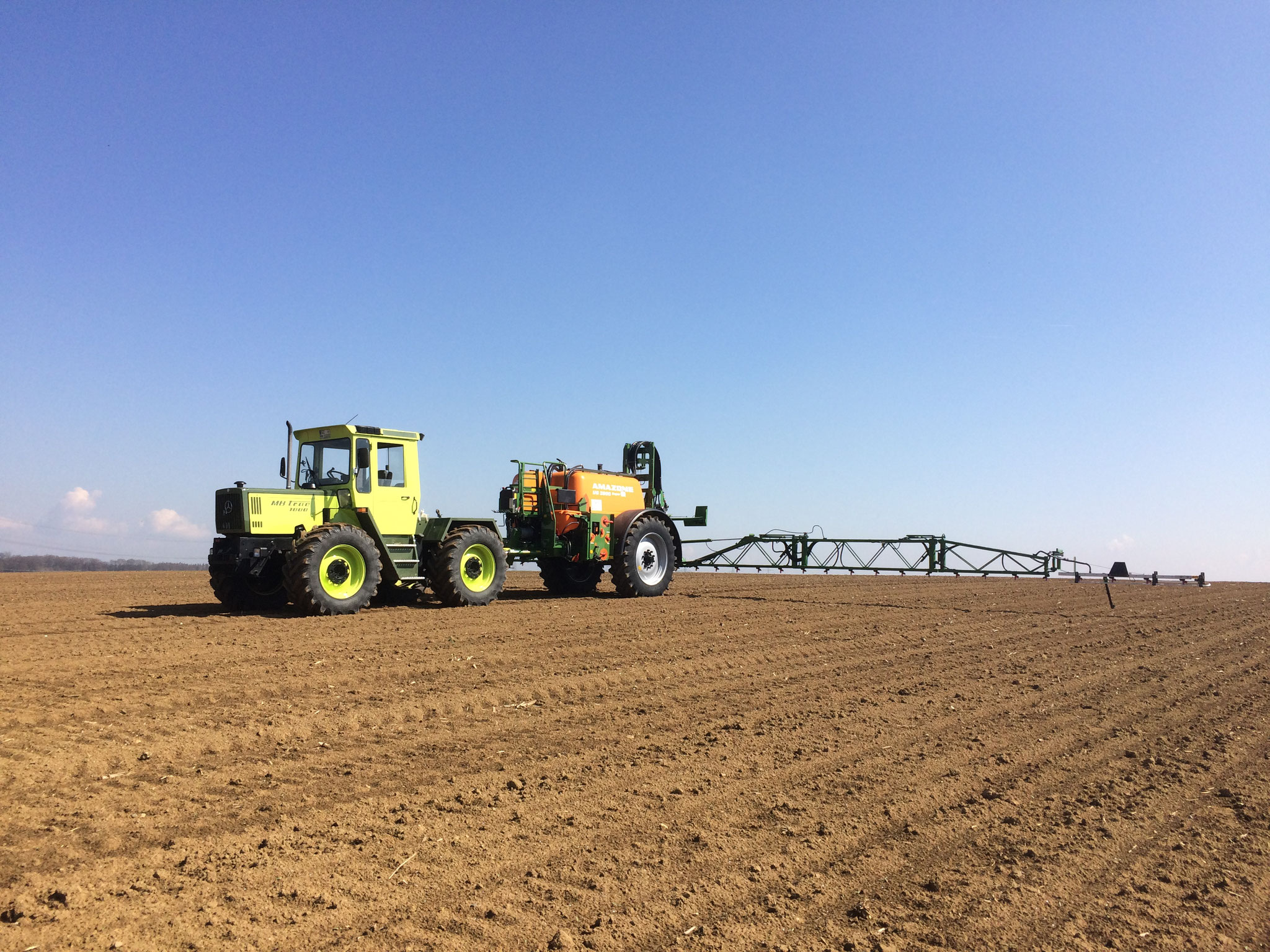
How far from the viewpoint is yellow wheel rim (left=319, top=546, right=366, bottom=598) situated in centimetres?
1254

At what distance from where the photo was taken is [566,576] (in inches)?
711

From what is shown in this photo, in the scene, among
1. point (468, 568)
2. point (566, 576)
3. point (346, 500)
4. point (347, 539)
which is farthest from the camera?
point (566, 576)

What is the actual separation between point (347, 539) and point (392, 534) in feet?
4.40

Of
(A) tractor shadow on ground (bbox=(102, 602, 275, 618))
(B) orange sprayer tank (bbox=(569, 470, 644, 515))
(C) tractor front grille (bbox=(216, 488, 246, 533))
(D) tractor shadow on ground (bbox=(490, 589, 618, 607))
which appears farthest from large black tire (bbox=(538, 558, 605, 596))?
(C) tractor front grille (bbox=(216, 488, 246, 533))

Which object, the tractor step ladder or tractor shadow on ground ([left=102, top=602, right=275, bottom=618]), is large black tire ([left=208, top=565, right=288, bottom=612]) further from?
the tractor step ladder

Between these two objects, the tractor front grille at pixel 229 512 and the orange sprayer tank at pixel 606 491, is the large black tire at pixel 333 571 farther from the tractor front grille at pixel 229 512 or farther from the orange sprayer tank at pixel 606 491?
the orange sprayer tank at pixel 606 491

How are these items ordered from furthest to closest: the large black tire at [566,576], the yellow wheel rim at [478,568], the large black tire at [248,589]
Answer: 1. the large black tire at [566,576]
2. the yellow wheel rim at [478,568]
3. the large black tire at [248,589]

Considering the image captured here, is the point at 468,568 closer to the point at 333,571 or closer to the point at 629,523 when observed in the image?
the point at 333,571

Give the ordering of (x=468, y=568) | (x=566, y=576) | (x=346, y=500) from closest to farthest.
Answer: (x=346, y=500), (x=468, y=568), (x=566, y=576)

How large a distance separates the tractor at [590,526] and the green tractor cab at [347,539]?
157 centimetres

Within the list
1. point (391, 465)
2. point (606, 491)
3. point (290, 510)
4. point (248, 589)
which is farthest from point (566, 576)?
point (290, 510)

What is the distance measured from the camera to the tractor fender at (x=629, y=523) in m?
16.7

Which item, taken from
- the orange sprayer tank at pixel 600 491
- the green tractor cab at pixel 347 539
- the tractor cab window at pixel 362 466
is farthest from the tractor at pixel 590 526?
the tractor cab window at pixel 362 466

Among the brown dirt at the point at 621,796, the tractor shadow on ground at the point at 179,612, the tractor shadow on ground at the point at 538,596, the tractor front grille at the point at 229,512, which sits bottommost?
the brown dirt at the point at 621,796
